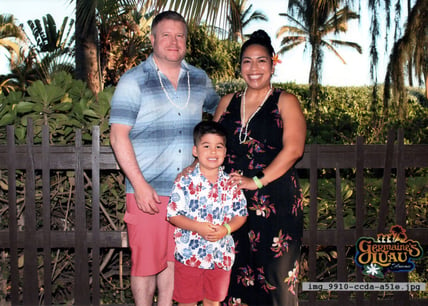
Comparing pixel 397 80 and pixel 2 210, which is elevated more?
pixel 397 80

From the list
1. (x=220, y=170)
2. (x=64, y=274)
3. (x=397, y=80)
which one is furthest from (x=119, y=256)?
(x=397, y=80)

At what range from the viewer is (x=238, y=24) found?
507 cm

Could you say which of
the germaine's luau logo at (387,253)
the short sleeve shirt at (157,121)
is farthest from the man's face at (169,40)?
the germaine's luau logo at (387,253)

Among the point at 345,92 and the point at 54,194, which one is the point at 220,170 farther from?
the point at 345,92

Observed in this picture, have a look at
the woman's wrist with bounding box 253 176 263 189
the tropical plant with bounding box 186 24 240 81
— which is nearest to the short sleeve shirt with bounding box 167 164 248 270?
the woman's wrist with bounding box 253 176 263 189

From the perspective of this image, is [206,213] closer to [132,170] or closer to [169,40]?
[132,170]

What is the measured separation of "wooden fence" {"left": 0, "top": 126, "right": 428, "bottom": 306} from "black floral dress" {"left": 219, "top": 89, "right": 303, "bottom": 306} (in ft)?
2.27

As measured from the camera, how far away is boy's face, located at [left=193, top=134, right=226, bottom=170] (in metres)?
2.52

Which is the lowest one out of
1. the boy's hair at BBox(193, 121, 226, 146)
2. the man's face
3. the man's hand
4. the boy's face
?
the man's hand

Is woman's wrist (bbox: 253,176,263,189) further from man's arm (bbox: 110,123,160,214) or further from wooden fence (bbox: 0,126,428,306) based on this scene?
wooden fence (bbox: 0,126,428,306)

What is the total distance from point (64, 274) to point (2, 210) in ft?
2.34

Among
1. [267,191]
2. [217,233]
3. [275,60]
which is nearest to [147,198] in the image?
[217,233]

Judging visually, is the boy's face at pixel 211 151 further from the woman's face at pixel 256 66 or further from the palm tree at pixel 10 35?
the palm tree at pixel 10 35

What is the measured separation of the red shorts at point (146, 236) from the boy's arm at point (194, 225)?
0.81 ft
